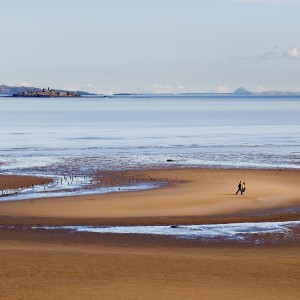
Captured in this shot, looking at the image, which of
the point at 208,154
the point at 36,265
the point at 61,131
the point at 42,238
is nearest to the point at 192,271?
the point at 36,265

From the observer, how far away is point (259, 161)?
60656 millimetres

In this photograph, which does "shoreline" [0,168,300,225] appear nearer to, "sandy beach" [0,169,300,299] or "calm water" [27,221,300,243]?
"sandy beach" [0,169,300,299]

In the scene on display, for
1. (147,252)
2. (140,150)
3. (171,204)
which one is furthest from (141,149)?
(147,252)

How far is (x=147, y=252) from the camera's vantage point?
25.0 m

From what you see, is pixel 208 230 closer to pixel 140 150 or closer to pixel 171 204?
pixel 171 204

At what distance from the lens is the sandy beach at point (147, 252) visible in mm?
19906

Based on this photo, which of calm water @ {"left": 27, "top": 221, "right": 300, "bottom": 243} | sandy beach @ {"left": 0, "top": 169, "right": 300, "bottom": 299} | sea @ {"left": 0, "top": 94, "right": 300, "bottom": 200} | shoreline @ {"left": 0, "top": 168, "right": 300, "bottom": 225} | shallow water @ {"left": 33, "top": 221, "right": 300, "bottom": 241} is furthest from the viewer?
sea @ {"left": 0, "top": 94, "right": 300, "bottom": 200}

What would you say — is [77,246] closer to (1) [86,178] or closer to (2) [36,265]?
(2) [36,265]

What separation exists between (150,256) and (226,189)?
61.8 feet

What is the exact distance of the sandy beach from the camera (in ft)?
65.3

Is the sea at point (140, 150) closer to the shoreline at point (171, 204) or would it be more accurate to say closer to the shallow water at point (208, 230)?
the shoreline at point (171, 204)

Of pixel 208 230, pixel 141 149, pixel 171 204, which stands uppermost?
pixel 208 230

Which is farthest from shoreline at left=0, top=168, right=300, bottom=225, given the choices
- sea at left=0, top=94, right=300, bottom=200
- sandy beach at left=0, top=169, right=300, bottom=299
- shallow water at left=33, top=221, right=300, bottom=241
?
sea at left=0, top=94, right=300, bottom=200

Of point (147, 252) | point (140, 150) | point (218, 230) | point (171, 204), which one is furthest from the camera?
point (140, 150)
